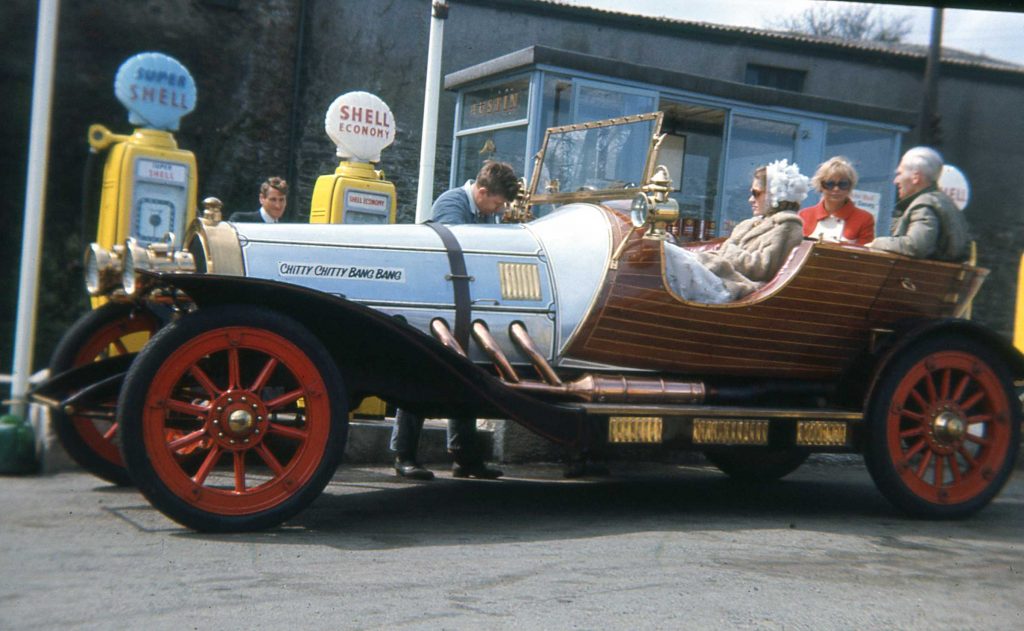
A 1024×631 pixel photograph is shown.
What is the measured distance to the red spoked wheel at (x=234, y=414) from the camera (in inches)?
158

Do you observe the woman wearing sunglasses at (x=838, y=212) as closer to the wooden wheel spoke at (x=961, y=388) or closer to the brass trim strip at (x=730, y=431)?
the wooden wheel spoke at (x=961, y=388)

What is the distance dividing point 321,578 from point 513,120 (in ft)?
21.4

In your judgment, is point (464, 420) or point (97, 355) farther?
point (464, 420)

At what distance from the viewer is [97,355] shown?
16.7 ft

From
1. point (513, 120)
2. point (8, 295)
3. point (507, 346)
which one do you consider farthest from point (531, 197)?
point (8, 295)

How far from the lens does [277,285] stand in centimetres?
418

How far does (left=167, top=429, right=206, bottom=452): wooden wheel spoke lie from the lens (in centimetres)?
407

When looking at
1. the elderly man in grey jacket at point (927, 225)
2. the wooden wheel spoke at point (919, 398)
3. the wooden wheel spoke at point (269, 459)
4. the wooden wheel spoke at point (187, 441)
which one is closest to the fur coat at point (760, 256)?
the elderly man in grey jacket at point (927, 225)

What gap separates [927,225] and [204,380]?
3.67 m

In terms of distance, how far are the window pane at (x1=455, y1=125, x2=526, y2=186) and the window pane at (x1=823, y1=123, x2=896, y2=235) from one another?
374 centimetres

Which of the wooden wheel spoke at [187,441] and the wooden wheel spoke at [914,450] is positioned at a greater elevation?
the wooden wheel spoke at [914,450]

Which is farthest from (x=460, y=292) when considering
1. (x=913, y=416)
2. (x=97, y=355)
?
(x=913, y=416)

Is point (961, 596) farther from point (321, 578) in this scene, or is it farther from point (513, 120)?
point (513, 120)

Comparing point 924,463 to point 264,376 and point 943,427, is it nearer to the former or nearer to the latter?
point 943,427
